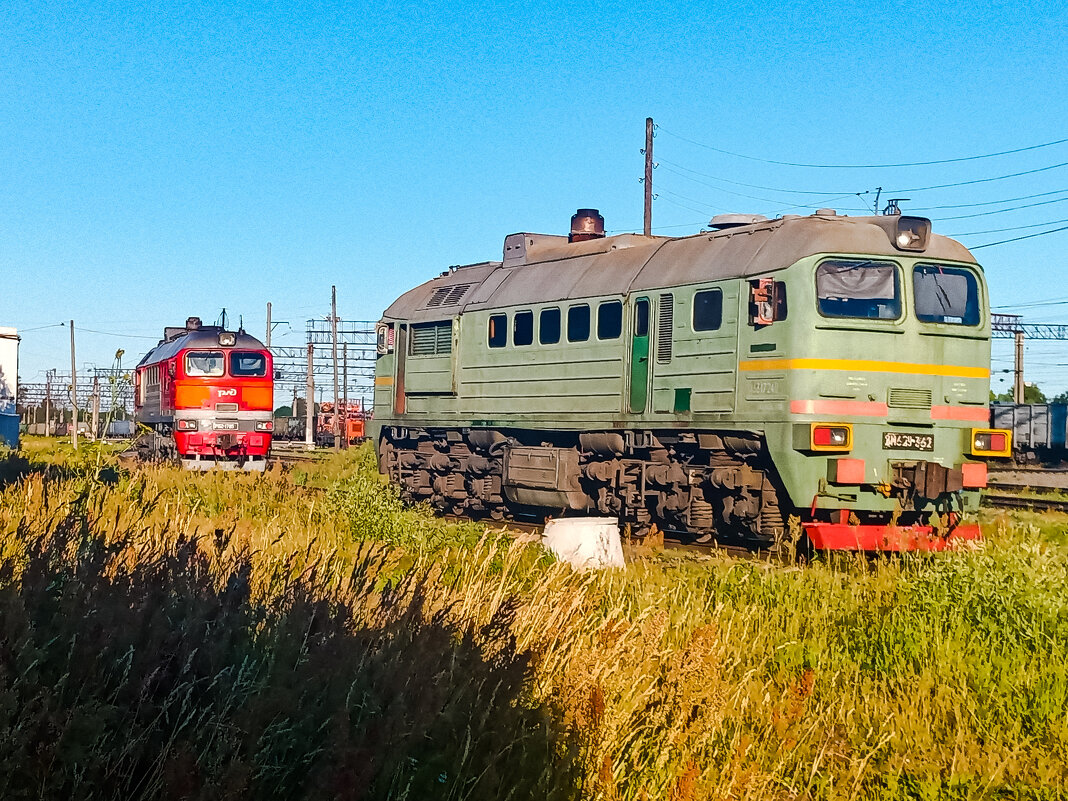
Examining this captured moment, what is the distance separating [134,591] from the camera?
5.38 m

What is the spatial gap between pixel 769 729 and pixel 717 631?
1406 mm

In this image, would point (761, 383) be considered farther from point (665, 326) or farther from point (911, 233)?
point (911, 233)

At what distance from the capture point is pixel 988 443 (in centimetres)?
1325

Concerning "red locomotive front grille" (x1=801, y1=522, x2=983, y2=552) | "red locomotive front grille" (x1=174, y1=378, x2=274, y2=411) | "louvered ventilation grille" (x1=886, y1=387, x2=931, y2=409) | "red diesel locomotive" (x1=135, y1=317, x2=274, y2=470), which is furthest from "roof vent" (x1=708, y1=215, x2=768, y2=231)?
"red locomotive front grille" (x1=174, y1=378, x2=274, y2=411)

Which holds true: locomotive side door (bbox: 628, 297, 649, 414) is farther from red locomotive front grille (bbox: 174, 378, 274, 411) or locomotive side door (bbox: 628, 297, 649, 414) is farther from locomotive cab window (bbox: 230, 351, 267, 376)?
locomotive cab window (bbox: 230, 351, 267, 376)

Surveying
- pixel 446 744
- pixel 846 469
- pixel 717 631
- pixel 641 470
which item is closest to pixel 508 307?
pixel 641 470

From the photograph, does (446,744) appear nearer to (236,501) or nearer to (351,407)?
(236,501)

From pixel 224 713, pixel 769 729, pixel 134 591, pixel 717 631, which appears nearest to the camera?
pixel 224 713

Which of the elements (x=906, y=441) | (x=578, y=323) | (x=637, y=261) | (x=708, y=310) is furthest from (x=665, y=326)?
(x=906, y=441)

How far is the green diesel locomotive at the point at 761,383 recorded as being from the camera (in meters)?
12.8

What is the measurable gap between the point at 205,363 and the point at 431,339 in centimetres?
1080

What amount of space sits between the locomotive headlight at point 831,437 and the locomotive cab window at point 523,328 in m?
5.23

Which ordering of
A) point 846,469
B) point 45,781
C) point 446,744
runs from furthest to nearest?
point 846,469
point 446,744
point 45,781

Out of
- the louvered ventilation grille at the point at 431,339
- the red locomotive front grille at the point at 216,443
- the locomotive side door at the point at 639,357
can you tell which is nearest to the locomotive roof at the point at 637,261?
the louvered ventilation grille at the point at 431,339
